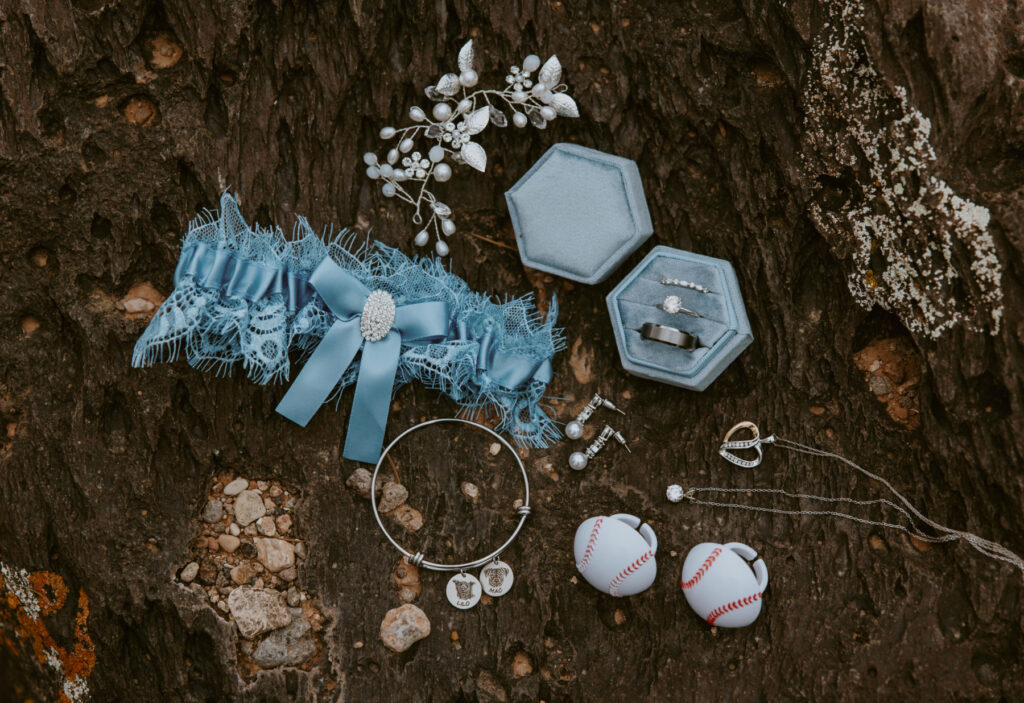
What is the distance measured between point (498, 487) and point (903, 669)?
1119 millimetres

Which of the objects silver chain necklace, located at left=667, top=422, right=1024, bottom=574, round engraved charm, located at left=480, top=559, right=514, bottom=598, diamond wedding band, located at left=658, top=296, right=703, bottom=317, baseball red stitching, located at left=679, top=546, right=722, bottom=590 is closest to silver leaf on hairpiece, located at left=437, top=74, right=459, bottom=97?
diamond wedding band, located at left=658, top=296, right=703, bottom=317

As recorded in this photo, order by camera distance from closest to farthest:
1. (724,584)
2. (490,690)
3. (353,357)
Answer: (724,584)
(490,690)
(353,357)

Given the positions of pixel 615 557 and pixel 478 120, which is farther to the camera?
pixel 478 120

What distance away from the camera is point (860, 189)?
7.07 feet

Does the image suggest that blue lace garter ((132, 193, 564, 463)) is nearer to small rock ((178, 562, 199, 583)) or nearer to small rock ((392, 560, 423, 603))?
small rock ((392, 560, 423, 603))

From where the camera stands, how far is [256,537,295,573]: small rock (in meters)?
2.30

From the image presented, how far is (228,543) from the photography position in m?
2.31

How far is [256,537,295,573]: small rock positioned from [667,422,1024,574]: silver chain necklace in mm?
1044

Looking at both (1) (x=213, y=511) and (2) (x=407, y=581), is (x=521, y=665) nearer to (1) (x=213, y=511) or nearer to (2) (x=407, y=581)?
(2) (x=407, y=581)

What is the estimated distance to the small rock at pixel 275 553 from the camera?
230cm

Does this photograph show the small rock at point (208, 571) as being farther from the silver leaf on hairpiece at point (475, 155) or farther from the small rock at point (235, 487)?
the silver leaf on hairpiece at point (475, 155)

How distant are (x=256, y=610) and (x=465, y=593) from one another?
0.55 metres

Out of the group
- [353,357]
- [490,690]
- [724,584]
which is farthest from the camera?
[353,357]

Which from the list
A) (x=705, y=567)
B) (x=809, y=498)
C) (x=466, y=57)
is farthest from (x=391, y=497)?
(x=466, y=57)
